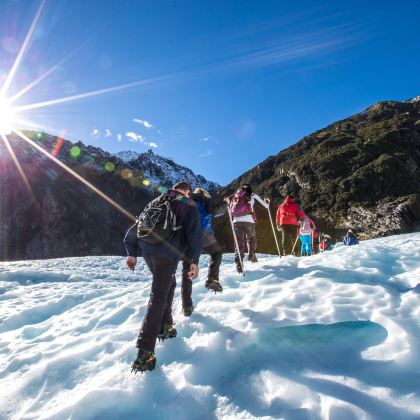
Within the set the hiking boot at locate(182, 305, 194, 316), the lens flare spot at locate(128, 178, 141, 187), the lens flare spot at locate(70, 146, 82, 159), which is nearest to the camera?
the hiking boot at locate(182, 305, 194, 316)

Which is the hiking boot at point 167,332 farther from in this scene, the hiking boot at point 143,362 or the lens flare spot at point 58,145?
the lens flare spot at point 58,145

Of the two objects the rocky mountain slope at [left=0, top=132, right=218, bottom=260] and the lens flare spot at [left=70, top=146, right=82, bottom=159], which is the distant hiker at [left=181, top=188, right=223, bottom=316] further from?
the lens flare spot at [left=70, top=146, right=82, bottom=159]

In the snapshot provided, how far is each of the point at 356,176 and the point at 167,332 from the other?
77303 millimetres

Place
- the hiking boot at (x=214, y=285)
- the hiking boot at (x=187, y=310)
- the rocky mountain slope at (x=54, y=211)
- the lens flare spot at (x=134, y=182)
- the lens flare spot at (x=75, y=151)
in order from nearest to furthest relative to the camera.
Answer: the hiking boot at (x=187, y=310) < the hiking boot at (x=214, y=285) < the rocky mountain slope at (x=54, y=211) < the lens flare spot at (x=134, y=182) < the lens flare spot at (x=75, y=151)

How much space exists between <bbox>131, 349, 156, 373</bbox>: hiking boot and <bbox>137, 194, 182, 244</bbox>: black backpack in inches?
52.0

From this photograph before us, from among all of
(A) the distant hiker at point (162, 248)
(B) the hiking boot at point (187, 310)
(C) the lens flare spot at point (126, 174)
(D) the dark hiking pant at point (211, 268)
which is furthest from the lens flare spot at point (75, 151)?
(A) the distant hiker at point (162, 248)

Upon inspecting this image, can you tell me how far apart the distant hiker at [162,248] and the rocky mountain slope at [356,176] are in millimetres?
54331

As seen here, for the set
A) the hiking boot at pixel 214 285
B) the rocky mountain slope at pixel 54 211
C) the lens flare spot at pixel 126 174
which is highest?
the lens flare spot at pixel 126 174

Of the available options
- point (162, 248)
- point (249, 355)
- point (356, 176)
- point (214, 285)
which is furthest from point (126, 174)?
point (249, 355)

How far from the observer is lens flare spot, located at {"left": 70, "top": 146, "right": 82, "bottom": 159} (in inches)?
4992

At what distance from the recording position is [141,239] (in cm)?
446

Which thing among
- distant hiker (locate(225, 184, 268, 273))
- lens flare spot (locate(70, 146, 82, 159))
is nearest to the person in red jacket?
distant hiker (locate(225, 184, 268, 273))

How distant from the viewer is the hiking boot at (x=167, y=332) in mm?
4944

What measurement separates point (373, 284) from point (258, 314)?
2231mm
